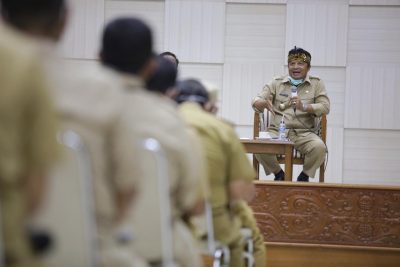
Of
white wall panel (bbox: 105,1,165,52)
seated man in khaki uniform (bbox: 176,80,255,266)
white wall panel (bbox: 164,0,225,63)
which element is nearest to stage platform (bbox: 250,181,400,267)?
seated man in khaki uniform (bbox: 176,80,255,266)

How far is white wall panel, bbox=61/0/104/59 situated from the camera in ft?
26.7

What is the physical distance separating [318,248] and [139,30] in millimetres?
3356

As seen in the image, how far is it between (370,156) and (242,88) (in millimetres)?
1403

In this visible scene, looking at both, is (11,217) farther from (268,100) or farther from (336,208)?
(268,100)

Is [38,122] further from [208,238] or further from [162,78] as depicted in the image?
[208,238]

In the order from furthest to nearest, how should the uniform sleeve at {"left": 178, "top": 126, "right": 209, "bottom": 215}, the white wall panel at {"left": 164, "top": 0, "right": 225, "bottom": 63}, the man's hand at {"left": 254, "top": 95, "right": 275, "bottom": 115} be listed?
the white wall panel at {"left": 164, "top": 0, "right": 225, "bottom": 63}
the man's hand at {"left": 254, "top": 95, "right": 275, "bottom": 115}
the uniform sleeve at {"left": 178, "top": 126, "right": 209, "bottom": 215}

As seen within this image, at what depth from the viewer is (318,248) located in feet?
17.0

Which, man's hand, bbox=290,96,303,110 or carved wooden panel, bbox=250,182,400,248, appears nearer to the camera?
carved wooden panel, bbox=250,182,400,248

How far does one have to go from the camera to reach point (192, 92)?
3.12 metres

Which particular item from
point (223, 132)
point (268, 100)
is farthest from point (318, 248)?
point (223, 132)

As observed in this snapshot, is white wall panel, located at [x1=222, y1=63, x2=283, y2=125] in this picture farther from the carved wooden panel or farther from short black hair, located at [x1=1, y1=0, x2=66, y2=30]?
short black hair, located at [x1=1, y1=0, x2=66, y2=30]

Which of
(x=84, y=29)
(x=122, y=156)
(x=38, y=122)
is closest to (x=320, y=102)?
(x=84, y=29)

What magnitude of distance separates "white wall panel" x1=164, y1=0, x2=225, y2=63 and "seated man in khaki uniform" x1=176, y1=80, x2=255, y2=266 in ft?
16.3

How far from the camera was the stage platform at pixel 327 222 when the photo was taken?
5191 mm
